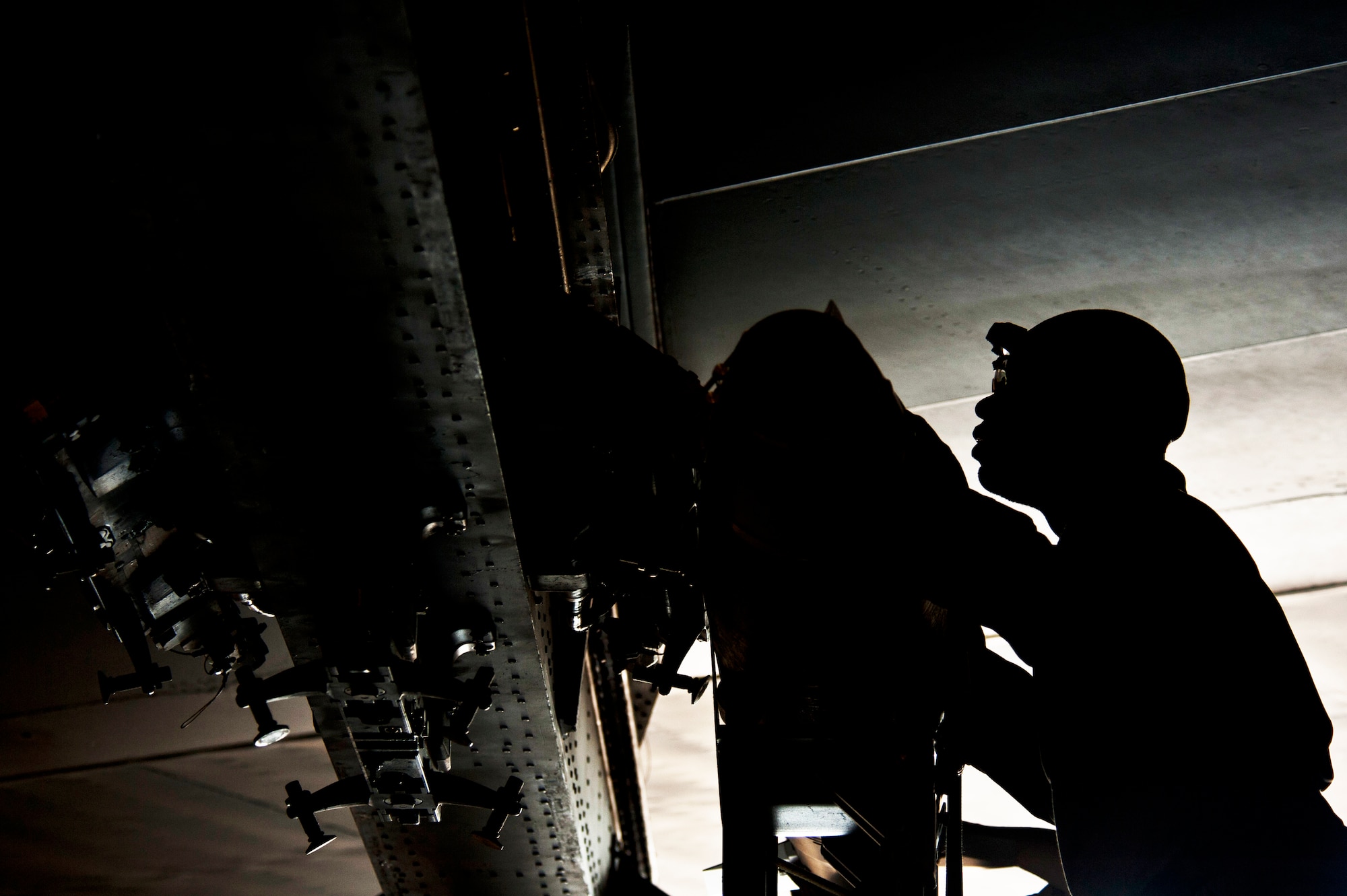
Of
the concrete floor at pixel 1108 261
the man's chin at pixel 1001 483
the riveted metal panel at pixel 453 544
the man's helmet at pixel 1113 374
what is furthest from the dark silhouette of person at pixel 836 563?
the concrete floor at pixel 1108 261

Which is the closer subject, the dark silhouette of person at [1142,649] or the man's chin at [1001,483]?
the dark silhouette of person at [1142,649]

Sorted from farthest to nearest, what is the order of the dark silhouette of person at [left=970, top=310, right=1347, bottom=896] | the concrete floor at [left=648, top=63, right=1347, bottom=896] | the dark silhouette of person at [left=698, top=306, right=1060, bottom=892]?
the concrete floor at [left=648, top=63, right=1347, bottom=896]
the dark silhouette of person at [left=698, top=306, right=1060, bottom=892]
the dark silhouette of person at [left=970, top=310, right=1347, bottom=896]

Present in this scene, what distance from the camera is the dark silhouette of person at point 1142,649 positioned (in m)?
1.84

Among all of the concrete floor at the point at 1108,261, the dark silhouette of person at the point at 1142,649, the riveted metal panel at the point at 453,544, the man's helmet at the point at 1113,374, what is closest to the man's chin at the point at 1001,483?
the dark silhouette of person at the point at 1142,649

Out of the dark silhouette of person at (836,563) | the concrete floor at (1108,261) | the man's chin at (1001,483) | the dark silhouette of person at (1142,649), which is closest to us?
the dark silhouette of person at (1142,649)

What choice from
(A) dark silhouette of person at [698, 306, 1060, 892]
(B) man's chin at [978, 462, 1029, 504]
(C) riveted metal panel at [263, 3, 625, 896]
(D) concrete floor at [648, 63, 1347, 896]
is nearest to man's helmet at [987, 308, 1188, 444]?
(B) man's chin at [978, 462, 1029, 504]

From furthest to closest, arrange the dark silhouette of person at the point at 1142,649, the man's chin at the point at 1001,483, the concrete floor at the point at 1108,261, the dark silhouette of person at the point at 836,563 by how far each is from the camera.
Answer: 1. the concrete floor at the point at 1108,261
2. the man's chin at the point at 1001,483
3. the dark silhouette of person at the point at 836,563
4. the dark silhouette of person at the point at 1142,649

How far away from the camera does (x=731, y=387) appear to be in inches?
81.9

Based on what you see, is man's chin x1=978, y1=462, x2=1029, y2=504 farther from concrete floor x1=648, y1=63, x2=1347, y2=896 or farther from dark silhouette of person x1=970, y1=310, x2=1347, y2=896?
concrete floor x1=648, y1=63, x2=1347, y2=896

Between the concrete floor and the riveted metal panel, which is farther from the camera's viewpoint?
the concrete floor

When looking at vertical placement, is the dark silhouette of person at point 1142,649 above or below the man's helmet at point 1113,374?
below

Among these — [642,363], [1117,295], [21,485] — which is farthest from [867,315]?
[21,485]

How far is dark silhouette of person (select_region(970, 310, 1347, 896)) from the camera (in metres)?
1.84

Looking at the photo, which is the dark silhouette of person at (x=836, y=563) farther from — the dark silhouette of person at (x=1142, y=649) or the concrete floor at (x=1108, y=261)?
the concrete floor at (x=1108, y=261)
